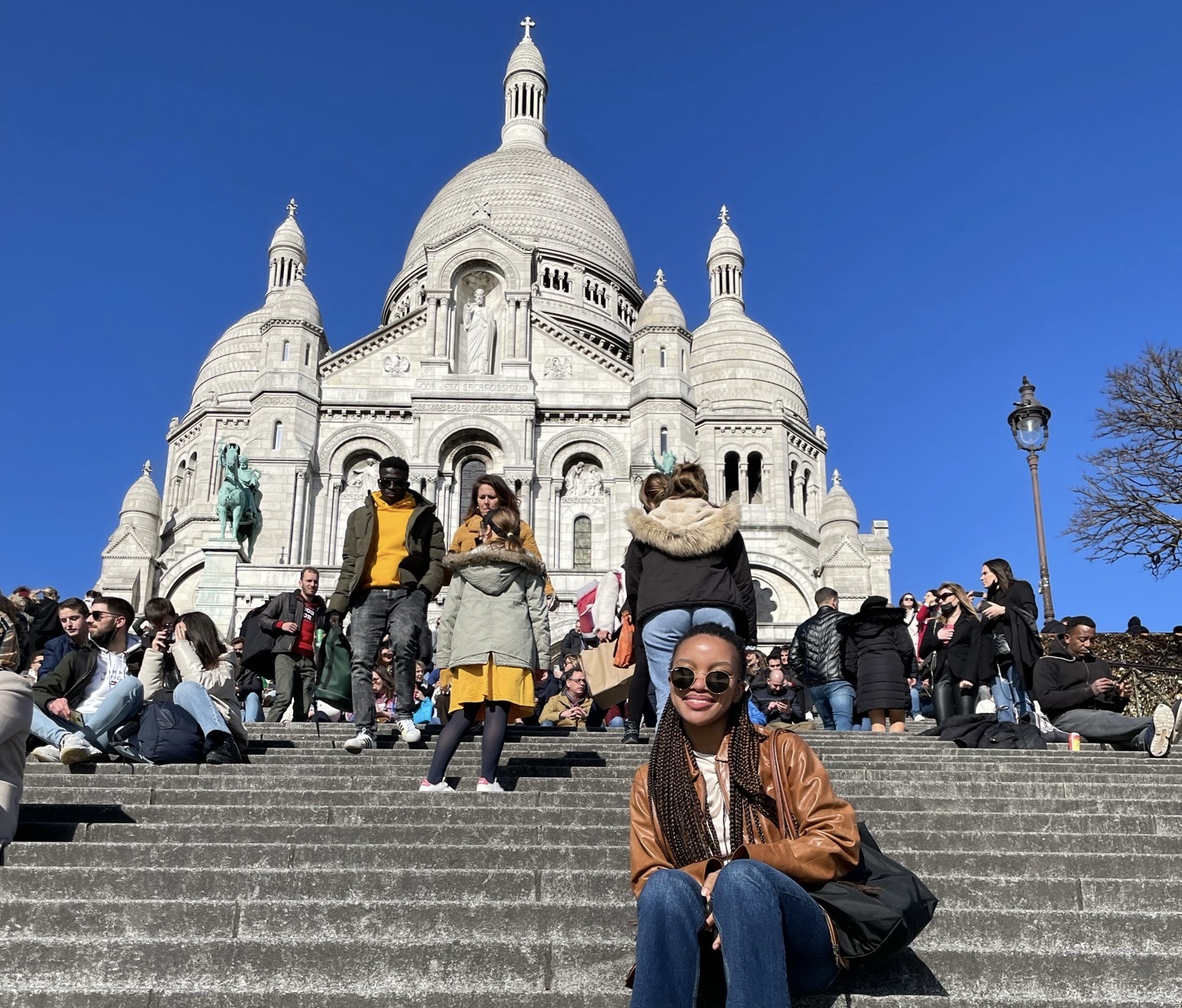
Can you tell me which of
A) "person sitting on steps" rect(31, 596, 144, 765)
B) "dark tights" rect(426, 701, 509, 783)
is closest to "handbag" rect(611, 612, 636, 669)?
"dark tights" rect(426, 701, 509, 783)

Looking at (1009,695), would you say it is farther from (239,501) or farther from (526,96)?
(526,96)

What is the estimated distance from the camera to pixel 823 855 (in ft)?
13.0

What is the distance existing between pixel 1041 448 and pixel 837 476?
24230 mm

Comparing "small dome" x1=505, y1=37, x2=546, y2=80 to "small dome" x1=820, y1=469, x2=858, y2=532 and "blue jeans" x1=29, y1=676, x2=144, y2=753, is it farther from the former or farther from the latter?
"blue jeans" x1=29, y1=676, x2=144, y2=753

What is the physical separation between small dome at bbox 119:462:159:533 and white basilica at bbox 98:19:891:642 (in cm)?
27

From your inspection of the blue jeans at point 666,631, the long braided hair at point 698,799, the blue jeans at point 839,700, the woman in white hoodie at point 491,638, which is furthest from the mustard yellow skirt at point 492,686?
the blue jeans at point 839,700

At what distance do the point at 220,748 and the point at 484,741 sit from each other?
211 cm

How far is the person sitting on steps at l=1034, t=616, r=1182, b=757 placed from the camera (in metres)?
9.73

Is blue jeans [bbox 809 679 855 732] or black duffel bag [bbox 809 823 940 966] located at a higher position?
blue jeans [bbox 809 679 855 732]

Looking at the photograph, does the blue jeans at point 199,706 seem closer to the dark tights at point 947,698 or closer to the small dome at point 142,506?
the dark tights at point 947,698

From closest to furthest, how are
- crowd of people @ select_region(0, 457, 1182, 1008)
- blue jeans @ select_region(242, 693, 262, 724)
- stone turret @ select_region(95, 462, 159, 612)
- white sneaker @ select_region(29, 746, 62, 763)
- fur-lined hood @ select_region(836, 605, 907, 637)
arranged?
crowd of people @ select_region(0, 457, 1182, 1008) < white sneaker @ select_region(29, 746, 62, 763) < fur-lined hood @ select_region(836, 605, 907, 637) < blue jeans @ select_region(242, 693, 262, 724) < stone turret @ select_region(95, 462, 159, 612)

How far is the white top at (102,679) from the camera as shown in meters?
7.99

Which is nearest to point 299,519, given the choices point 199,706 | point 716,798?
point 199,706

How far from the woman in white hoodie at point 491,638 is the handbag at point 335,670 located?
10.1 ft
